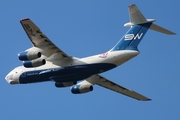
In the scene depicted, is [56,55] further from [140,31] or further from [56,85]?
[140,31]

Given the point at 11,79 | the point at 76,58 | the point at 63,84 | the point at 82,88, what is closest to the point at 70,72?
the point at 76,58

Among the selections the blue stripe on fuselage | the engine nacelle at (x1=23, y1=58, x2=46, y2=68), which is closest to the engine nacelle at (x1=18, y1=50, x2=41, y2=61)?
the engine nacelle at (x1=23, y1=58, x2=46, y2=68)

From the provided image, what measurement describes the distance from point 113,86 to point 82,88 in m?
2.15

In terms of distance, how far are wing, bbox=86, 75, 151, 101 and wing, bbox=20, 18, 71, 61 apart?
3.52 metres

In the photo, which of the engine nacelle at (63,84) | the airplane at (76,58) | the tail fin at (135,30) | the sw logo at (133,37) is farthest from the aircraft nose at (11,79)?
the sw logo at (133,37)

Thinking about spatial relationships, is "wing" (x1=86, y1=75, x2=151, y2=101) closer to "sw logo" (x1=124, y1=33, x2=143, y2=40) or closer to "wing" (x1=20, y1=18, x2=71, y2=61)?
"wing" (x1=20, y1=18, x2=71, y2=61)

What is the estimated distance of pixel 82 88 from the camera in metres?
35.9

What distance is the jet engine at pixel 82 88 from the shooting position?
35.9m

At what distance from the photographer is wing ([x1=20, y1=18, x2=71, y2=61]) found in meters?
30.3

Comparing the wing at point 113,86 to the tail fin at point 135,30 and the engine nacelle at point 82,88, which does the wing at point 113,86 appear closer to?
the engine nacelle at point 82,88

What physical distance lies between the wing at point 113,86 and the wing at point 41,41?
3.52 meters

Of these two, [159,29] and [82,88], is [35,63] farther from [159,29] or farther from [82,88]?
[159,29]

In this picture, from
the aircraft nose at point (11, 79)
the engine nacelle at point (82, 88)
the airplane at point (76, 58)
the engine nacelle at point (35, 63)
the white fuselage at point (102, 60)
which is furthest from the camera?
the engine nacelle at point (82, 88)

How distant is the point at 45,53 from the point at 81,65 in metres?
2.27
